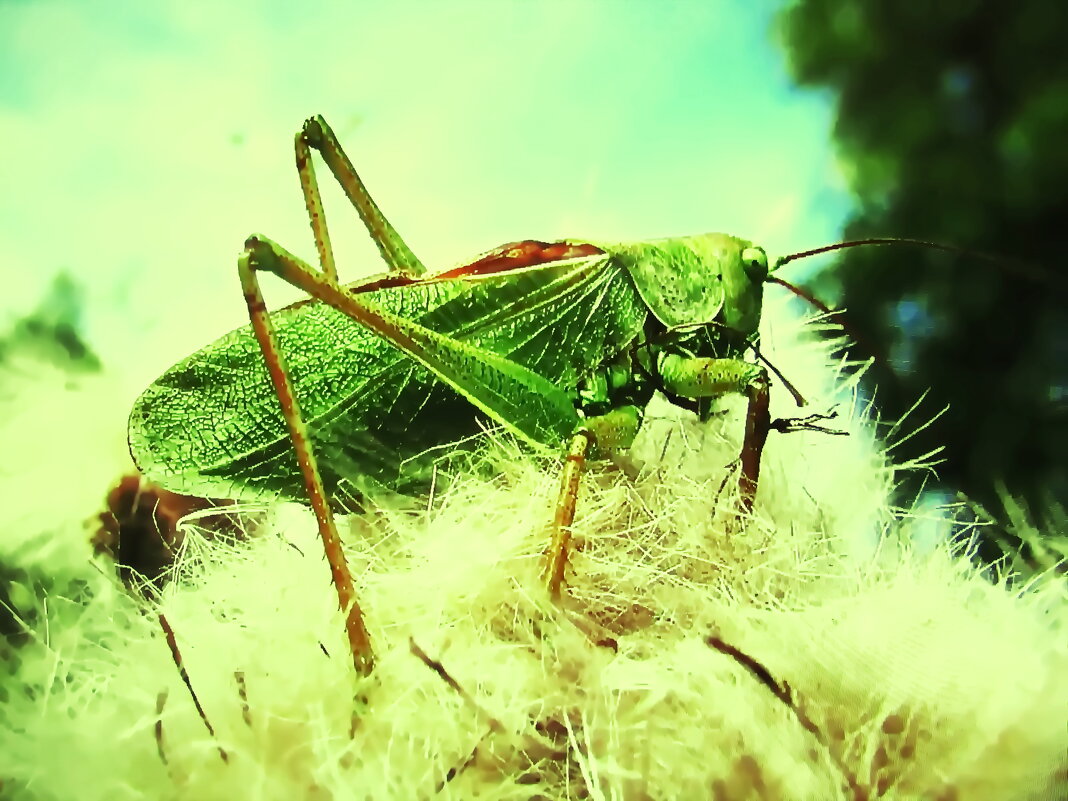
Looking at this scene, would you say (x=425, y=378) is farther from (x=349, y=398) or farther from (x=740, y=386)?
(x=740, y=386)

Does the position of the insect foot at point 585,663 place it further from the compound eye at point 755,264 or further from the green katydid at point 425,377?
the compound eye at point 755,264

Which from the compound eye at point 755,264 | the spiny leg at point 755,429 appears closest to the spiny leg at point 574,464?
the spiny leg at point 755,429

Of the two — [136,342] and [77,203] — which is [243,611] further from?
[77,203]

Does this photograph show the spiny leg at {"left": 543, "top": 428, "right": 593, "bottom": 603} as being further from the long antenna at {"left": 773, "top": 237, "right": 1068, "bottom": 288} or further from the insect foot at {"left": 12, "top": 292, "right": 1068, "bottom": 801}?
the long antenna at {"left": 773, "top": 237, "right": 1068, "bottom": 288}

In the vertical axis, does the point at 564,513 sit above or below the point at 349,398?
below

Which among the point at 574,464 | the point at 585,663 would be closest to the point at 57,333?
the point at 574,464

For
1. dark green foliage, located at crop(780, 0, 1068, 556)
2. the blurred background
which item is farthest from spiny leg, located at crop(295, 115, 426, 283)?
dark green foliage, located at crop(780, 0, 1068, 556)

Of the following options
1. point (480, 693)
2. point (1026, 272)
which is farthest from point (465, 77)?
point (480, 693)

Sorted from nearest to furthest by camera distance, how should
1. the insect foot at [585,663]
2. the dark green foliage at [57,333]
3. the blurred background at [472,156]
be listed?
the insect foot at [585,663] → the blurred background at [472,156] → the dark green foliage at [57,333]
